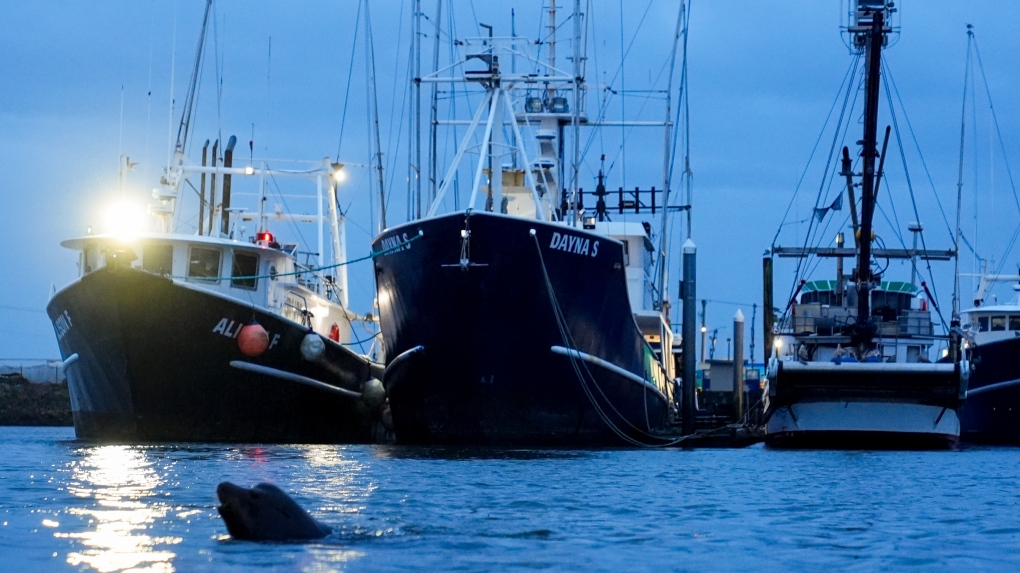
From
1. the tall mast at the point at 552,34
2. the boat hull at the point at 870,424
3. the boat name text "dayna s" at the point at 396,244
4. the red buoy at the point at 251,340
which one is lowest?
the boat hull at the point at 870,424

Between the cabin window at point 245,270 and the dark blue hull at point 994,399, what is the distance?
1685cm

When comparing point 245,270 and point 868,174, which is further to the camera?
point 868,174

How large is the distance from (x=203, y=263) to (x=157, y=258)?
87 centimetres

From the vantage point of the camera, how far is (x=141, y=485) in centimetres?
1498

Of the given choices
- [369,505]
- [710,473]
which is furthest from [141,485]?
[710,473]

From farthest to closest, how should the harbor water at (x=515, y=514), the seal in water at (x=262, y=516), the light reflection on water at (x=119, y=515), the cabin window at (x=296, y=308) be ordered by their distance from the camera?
the cabin window at (x=296, y=308) < the seal in water at (x=262, y=516) < the harbor water at (x=515, y=514) < the light reflection on water at (x=119, y=515)

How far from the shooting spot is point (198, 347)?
25641mm

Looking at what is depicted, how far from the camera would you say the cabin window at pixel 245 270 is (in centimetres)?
2789

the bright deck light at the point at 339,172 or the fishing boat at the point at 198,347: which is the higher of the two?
the bright deck light at the point at 339,172

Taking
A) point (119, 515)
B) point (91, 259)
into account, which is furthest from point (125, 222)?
point (119, 515)

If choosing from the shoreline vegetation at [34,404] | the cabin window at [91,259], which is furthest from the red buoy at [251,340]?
the shoreline vegetation at [34,404]

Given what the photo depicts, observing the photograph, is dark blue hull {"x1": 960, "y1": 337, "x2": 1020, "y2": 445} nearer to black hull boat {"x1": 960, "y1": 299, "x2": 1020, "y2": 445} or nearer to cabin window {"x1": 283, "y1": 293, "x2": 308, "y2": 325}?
black hull boat {"x1": 960, "y1": 299, "x2": 1020, "y2": 445}

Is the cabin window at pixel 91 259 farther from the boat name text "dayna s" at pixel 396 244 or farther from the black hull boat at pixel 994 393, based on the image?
the black hull boat at pixel 994 393

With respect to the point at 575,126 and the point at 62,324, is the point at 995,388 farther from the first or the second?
the point at 62,324
